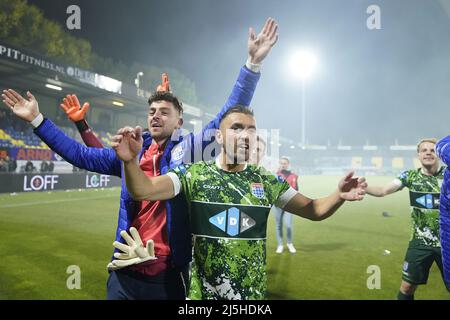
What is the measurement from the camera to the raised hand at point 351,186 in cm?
240

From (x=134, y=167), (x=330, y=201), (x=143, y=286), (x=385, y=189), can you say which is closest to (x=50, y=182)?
(x=385, y=189)

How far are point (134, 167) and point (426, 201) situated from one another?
4550mm

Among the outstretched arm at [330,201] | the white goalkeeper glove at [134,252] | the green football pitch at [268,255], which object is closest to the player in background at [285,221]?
the green football pitch at [268,255]

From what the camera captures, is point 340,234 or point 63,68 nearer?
point 340,234

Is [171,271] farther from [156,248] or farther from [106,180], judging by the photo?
[106,180]

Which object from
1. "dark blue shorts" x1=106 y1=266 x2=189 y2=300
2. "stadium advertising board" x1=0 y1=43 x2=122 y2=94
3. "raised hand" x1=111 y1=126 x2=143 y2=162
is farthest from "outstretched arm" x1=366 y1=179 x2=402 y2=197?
"stadium advertising board" x1=0 y1=43 x2=122 y2=94

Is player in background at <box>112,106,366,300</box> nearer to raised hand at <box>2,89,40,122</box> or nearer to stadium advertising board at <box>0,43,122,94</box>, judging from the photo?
raised hand at <box>2,89,40,122</box>

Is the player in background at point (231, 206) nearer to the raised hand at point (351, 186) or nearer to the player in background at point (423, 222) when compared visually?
the raised hand at point (351, 186)

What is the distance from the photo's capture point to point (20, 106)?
3.06m

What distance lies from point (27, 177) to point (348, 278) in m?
16.2

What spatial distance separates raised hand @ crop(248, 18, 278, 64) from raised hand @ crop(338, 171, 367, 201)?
1.34 metres

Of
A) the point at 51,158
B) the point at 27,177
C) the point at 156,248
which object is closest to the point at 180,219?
the point at 156,248

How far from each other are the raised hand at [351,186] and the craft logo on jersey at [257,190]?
0.55m
